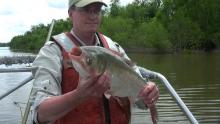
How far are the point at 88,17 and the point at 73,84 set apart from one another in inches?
16.5

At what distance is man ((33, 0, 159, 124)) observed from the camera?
307 centimetres

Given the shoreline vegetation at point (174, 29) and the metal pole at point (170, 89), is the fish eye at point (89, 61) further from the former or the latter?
the shoreline vegetation at point (174, 29)

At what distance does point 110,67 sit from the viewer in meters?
2.69

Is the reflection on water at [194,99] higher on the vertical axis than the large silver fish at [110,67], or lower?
lower

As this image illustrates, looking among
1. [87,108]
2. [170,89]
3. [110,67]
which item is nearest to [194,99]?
[170,89]

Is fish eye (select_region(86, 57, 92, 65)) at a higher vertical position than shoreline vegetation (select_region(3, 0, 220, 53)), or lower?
higher

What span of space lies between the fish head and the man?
39cm

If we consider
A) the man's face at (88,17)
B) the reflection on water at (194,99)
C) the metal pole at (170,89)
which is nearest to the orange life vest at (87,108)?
the man's face at (88,17)

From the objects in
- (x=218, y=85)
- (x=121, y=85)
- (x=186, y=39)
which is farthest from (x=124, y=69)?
(x=186, y=39)

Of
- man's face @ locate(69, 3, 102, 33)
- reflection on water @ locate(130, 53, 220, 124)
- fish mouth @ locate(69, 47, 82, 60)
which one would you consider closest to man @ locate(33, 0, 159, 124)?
man's face @ locate(69, 3, 102, 33)

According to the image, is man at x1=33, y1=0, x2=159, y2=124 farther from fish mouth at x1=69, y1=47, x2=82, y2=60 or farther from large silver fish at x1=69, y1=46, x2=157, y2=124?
fish mouth at x1=69, y1=47, x2=82, y2=60

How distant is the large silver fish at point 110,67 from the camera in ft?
8.51

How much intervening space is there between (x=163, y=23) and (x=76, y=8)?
99464 mm

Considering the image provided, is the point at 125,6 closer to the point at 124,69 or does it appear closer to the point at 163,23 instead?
the point at 163,23
